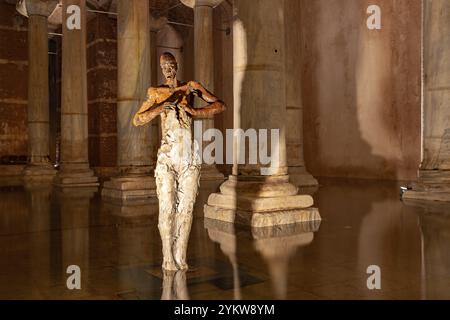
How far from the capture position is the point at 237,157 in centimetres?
719

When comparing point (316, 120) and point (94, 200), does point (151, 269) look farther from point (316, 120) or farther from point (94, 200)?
point (316, 120)

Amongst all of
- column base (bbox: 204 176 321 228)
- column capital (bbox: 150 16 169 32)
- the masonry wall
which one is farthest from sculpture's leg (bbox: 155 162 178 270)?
the masonry wall

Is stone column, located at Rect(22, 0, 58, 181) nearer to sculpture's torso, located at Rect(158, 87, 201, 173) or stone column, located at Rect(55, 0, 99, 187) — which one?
stone column, located at Rect(55, 0, 99, 187)

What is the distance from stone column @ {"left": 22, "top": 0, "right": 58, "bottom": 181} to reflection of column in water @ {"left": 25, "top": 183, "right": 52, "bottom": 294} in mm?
5716

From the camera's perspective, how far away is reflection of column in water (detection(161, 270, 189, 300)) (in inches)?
144

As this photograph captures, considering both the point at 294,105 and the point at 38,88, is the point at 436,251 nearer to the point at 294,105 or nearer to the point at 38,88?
the point at 294,105

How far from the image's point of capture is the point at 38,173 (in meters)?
16.7

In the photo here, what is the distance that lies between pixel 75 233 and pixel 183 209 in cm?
274

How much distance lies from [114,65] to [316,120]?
34.2 ft

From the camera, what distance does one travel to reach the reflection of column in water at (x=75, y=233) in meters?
4.52
